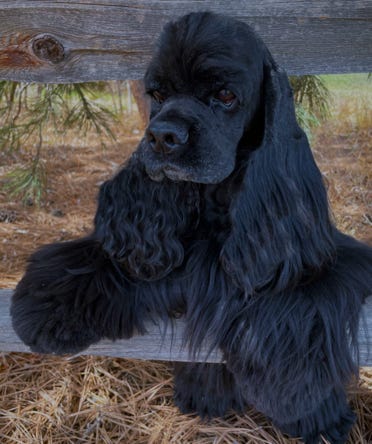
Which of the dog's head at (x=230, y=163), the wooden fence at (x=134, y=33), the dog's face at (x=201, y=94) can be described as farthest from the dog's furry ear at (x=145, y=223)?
the wooden fence at (x=134, y=33)

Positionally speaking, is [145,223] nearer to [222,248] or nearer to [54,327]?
[222,248]

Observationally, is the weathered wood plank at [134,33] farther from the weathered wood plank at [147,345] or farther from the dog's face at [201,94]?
the weathered wood plank at [147,345]

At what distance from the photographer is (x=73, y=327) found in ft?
3.69

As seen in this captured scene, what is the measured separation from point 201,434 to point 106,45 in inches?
47.6

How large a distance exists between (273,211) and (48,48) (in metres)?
0.89

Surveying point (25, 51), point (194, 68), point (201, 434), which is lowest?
point (201, 434)

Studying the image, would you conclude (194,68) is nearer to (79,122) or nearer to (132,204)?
(132,204)

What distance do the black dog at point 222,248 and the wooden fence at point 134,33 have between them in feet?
1.57

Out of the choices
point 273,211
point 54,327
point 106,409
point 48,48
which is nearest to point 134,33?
point 48,48

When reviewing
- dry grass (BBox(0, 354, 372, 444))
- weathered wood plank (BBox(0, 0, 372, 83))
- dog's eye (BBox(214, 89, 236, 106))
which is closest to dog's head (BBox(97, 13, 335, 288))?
dog's eye (BBox(214, 89, 236, 106))

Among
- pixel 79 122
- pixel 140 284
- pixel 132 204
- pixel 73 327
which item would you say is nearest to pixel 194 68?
pixel 132 204

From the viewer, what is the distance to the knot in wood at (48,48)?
4.99 feet

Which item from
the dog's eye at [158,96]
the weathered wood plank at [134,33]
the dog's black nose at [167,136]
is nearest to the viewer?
the dog's black nose at [167,136]

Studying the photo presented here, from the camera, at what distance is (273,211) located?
3.62ft
